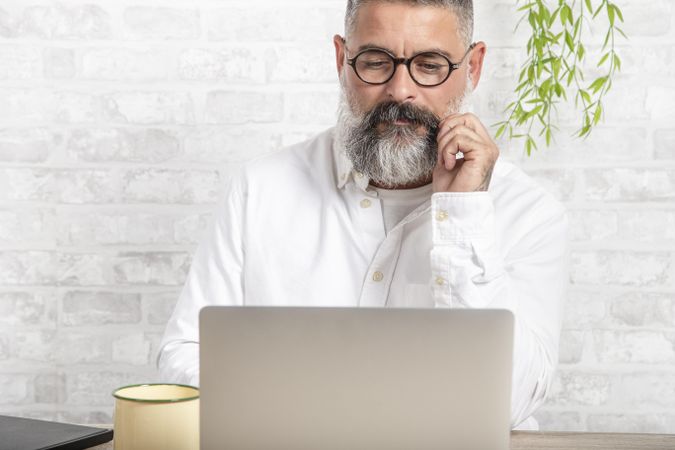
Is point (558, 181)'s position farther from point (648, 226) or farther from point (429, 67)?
point (429, 67)

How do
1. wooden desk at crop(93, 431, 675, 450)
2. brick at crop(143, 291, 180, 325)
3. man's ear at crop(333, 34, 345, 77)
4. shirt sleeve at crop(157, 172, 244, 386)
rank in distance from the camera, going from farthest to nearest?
brick at crop(143, 291, 180, 325) < man's ear at crop(333, 34, 345, 77) < shirt sleeve at crop(157, 172, 244, 386) < wooden desk at crop(93, 431, 675, 450)

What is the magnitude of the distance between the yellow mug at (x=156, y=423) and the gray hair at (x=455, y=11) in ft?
3.25

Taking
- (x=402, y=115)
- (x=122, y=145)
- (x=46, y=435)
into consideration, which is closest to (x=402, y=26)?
(x=402, y=115)

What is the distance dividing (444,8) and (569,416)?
117 cm

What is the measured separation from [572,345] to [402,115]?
904mm

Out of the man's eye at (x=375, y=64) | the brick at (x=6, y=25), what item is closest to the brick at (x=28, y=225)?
the brick at (x=6, y=25)

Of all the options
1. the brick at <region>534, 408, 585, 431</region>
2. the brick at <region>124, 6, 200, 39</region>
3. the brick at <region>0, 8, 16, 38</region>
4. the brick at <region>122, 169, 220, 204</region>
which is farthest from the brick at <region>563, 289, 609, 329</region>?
the brick at <region>0, 8, 16, 38</region>

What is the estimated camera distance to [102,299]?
2252 millimetres

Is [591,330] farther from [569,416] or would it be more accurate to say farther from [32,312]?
[32,312]

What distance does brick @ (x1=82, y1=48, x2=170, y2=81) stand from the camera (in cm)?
220

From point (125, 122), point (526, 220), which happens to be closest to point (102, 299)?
point (125, 122)

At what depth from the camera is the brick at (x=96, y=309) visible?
225 cm

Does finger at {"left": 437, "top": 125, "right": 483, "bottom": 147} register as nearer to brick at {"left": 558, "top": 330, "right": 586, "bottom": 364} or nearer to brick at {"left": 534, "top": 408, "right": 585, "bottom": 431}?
brick at {"left": 558, "top": 330, "right": 586, "bottom": 364}

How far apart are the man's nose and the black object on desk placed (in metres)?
0.86
